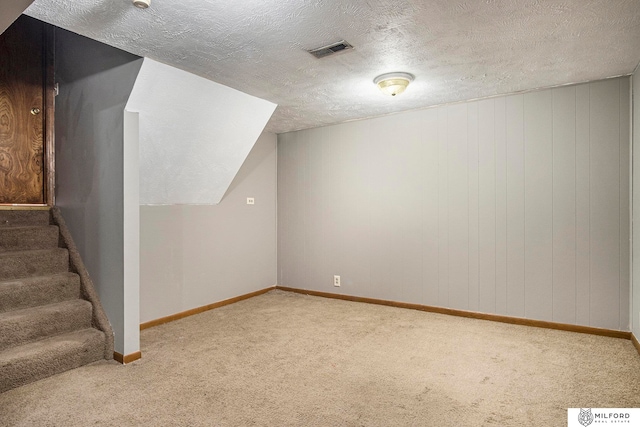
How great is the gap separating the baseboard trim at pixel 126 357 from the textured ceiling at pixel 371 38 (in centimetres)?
214

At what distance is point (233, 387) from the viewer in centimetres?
232

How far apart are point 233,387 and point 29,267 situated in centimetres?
196

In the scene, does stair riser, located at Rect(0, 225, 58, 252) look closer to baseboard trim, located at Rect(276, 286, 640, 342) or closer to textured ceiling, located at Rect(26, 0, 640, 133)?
textured ceiling, located at Rect(26, 0, 640, 133)

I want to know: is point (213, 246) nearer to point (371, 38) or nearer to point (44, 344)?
point (44, 344)

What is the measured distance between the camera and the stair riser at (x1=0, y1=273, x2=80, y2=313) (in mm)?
2656

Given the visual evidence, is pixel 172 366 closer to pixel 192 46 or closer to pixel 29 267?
pixel 29 267

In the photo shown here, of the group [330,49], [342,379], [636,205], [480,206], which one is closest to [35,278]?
[342,379]

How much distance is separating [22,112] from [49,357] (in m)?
2.42

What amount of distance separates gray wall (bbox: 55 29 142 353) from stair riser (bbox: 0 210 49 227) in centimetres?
18

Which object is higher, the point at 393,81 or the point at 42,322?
the point at 393,81

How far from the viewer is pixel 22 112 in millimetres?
3521

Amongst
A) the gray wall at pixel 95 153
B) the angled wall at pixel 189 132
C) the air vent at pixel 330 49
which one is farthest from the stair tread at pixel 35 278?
the air vent at pixel 330 49

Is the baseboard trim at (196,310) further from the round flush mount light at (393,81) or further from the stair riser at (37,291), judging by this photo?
the round flush mount light at (393,81)

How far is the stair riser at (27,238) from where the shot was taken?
2.97 meters
